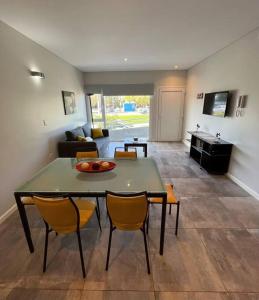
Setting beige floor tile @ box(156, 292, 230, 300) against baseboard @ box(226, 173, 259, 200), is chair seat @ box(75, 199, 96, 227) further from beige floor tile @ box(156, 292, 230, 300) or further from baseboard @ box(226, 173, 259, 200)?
baseboard @ box(226, 173, 259, 200)

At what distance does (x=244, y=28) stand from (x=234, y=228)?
2.99 meters

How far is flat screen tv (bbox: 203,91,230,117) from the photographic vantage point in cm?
354

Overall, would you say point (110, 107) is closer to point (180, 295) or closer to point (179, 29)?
point (179, 29)

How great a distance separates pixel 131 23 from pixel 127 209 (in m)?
2.55

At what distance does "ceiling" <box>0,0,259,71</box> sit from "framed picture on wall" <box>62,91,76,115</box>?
3.49ft

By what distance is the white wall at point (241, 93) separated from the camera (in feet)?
9.20

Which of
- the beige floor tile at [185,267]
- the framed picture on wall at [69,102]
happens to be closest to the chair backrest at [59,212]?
the beige floor tile at [185,267]

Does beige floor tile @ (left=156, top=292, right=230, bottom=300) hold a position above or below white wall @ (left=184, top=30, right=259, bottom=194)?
below

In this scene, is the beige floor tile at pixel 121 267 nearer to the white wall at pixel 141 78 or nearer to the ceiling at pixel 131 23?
the ceiling at pixel 131 23

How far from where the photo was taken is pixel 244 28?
8.82 feet

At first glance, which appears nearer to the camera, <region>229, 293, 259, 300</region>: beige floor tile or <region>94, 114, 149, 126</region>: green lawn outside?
<region>229, 293, 259, 300</region>: beige floor tile

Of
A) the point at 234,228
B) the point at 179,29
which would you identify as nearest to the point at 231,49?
the point at 179,29

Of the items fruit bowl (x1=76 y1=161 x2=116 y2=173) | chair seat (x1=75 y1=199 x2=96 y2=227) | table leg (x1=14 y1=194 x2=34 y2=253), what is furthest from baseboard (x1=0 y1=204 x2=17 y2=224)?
fruit bowl (x1=76 y1=161 x2=116 y2=173)

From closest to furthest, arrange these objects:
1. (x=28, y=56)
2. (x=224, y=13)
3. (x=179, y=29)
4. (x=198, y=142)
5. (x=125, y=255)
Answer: (x=125, y=255), (x=224, y=13), (x=179, y=29), (x=28, y=56), (x=198, y=142)
